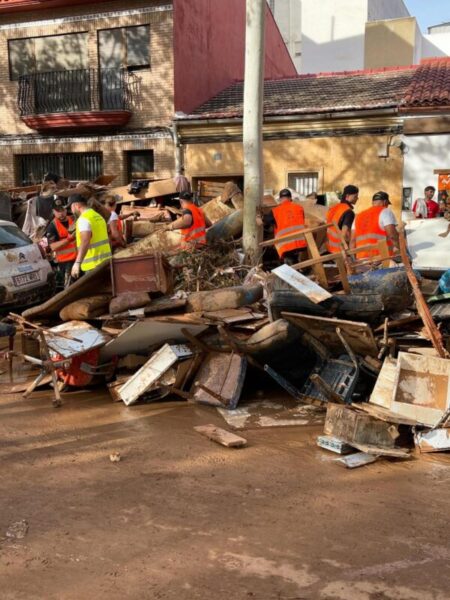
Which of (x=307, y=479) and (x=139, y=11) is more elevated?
(x=139, y=11)

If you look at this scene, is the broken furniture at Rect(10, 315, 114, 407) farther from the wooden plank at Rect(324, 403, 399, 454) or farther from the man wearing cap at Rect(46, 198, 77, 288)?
the wooden plank at Rect(324, 403, 399, 454)

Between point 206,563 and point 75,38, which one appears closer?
point 206,563

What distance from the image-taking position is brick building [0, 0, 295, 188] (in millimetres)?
15727

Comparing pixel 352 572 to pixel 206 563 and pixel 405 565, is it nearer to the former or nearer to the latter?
Result: pixel 405 565

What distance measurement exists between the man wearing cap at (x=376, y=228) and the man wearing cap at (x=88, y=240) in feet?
9.96

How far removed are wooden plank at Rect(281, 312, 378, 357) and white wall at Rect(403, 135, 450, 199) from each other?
374 inches

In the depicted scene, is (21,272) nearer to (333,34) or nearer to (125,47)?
(125,47)

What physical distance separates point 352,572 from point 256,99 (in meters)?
6.69

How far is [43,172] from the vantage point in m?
17.2

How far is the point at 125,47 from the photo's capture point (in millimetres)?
15906

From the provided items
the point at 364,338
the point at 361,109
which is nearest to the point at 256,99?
the point at 364,338

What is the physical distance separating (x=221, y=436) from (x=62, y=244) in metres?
4.52

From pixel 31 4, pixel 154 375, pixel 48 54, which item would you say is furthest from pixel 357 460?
pixel 31 4

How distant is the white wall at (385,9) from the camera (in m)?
27.3
